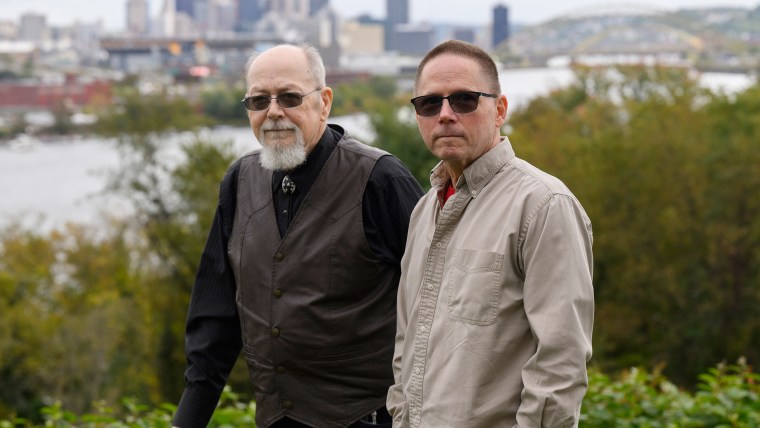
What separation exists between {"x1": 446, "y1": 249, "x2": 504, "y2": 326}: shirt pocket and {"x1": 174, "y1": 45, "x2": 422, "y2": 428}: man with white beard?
2.11ft

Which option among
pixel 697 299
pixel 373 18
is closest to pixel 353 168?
pixel 697 299

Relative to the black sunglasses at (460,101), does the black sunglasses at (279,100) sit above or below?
below

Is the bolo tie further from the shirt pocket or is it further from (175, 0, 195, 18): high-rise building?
(175, 0, 195, 18): high-rise building

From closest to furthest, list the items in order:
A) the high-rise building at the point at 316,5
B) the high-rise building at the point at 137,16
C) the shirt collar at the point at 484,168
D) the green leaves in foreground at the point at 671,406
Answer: the shirt collar at the point at 484,168 < the green leaves in foreground at the point at 671,406 < the high-rise building at the point at 316,5 < the high-rise building at the point at 137,16

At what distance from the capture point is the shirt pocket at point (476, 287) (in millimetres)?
1925

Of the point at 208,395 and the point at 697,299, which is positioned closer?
the point at 208,395

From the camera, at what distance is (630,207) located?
70.3ft

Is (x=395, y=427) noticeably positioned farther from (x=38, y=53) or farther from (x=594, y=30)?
(x=38, y=53)

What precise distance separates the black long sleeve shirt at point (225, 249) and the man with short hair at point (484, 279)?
39cm

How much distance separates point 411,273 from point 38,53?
357ft

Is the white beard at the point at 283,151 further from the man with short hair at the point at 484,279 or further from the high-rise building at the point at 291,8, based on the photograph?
the high-rise building at the point at 291,8

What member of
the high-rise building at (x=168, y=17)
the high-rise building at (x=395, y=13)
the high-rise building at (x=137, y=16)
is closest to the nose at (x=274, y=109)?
the high-rise building at (x=395, y=13)

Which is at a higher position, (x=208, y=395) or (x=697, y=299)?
(x=208, y=395)

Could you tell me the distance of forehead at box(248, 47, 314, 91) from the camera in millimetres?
2656
